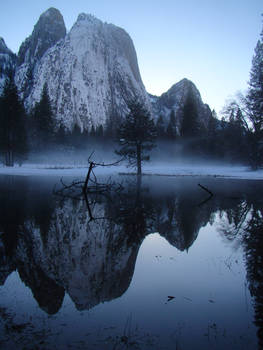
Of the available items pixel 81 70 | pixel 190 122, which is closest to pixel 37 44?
pixel 81 70

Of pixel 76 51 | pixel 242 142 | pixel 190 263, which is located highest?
pixel 76 51

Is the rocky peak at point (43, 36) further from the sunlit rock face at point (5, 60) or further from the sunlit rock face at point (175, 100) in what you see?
the sunlit rock face at point (175, 100)

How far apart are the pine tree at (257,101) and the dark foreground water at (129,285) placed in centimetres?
2435

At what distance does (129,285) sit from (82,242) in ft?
7.49

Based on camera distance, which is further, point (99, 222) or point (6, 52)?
point (6, 52)

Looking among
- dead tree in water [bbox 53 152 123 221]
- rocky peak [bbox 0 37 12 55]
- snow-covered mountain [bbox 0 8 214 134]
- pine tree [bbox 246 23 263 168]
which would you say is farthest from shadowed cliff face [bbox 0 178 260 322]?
rocky peak [bbox 0 37 12 55]

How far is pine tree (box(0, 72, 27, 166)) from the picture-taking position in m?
40.0

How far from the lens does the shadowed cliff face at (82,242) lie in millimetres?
3777

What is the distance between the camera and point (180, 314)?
3096 millimetres

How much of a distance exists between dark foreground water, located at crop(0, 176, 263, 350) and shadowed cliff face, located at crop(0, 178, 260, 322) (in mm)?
25

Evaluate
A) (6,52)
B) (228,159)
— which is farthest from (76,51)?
(228,159)

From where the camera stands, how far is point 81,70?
138750mm

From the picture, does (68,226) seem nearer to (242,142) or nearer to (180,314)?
(180,314)

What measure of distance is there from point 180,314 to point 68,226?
16.1 feet
